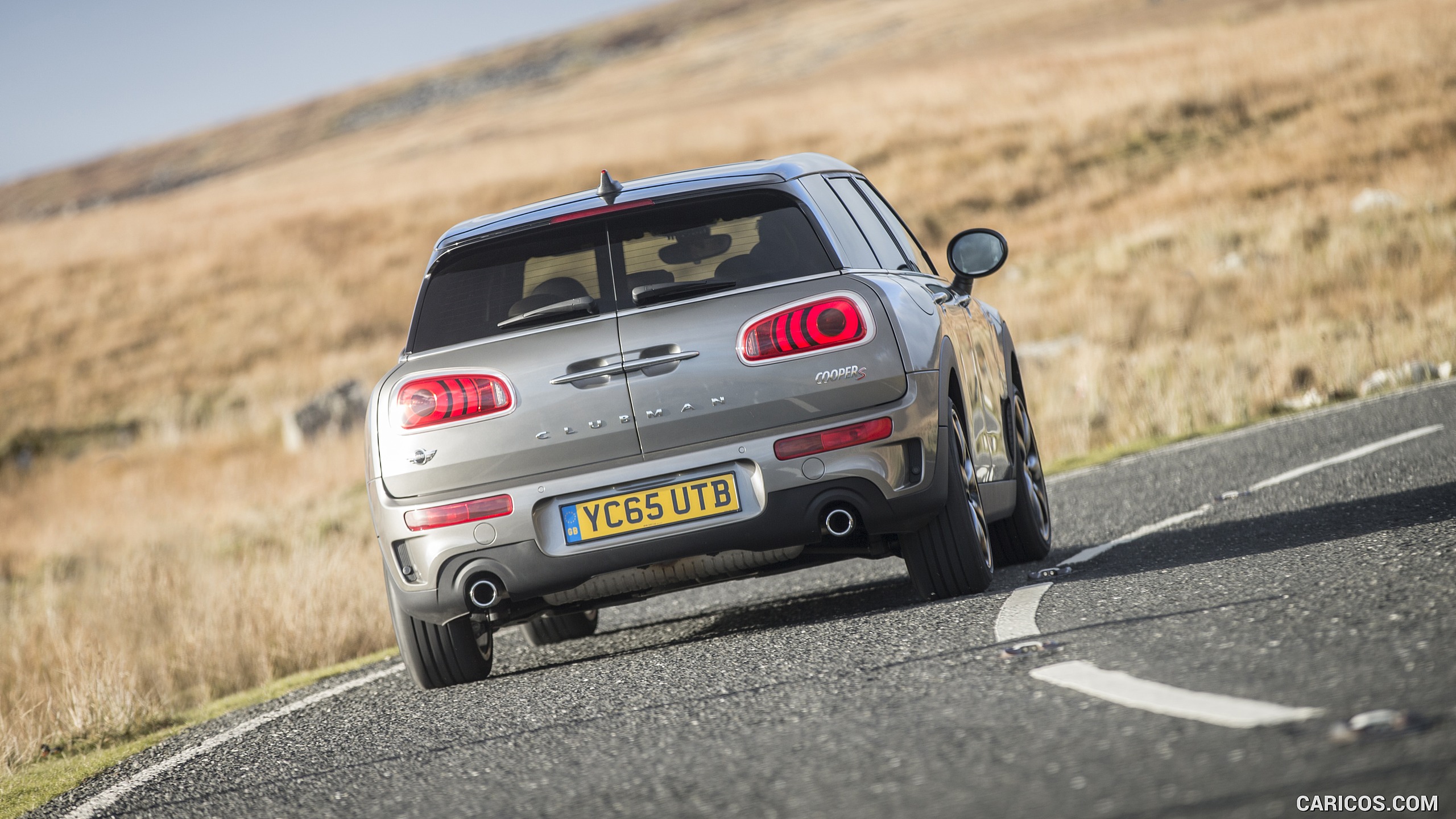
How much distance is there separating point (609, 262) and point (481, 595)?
4.15 feet

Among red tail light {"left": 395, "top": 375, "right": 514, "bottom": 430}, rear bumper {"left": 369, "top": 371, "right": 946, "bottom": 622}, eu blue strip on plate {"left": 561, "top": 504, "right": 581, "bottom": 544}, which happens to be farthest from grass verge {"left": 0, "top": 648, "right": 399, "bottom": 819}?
eu blue strip on plate {"left": 561, "top": 504, "right": 581, "bottom": 544}

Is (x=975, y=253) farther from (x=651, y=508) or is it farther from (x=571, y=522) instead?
(x=571, y=522)

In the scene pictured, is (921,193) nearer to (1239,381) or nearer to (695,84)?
(1239,381)

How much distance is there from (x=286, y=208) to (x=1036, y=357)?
3280 cm

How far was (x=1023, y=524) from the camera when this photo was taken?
6.79m

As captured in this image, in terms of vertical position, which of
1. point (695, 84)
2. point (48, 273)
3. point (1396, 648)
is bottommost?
point (1396, 648)

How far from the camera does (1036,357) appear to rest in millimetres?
18891

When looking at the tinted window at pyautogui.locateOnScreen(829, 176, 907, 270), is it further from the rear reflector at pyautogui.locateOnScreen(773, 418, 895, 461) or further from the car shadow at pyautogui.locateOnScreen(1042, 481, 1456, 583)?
the car shadow at pyautogui.locateOnScreen(1042, 481, 1456, 583)

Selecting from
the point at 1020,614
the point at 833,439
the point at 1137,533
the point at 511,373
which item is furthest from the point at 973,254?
the point at 511,373

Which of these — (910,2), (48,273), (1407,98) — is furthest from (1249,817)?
(910,2)

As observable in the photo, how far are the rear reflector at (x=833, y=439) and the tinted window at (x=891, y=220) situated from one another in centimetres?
159

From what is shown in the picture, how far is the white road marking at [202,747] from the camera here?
191 inches

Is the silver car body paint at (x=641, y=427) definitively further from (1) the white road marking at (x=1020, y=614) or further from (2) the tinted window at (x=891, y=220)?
(2) the tinted window at (x=891, y=220)

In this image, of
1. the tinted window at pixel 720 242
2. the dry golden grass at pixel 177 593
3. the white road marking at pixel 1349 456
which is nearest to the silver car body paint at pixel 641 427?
the tinted window at pixel 720 242
